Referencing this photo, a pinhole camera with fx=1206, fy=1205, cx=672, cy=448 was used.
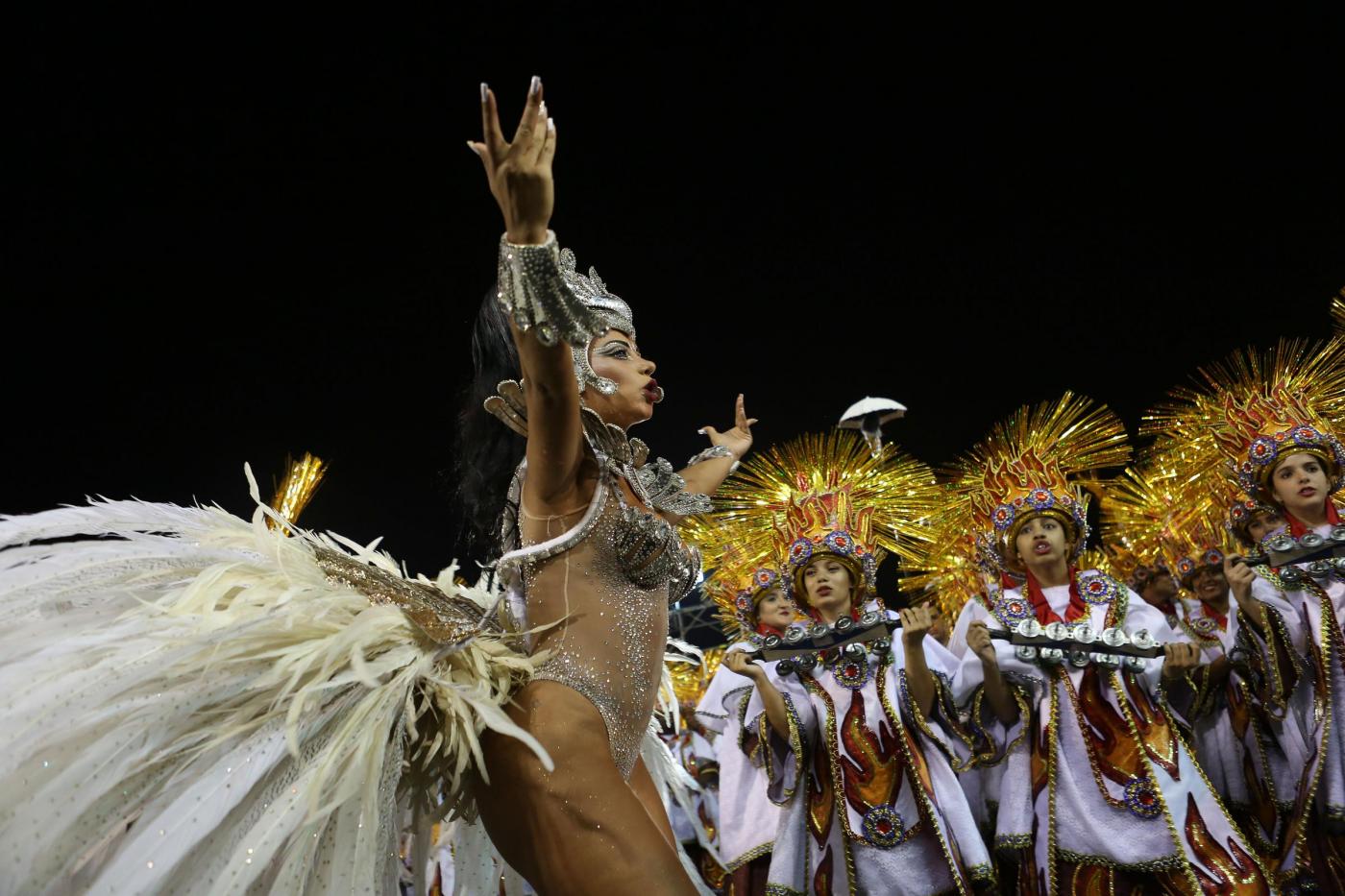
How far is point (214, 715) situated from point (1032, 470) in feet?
12.5

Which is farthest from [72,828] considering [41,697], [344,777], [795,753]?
[795,753]

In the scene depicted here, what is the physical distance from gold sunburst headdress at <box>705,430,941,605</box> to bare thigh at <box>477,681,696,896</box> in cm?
307

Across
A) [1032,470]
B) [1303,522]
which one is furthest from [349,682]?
[1303,522]

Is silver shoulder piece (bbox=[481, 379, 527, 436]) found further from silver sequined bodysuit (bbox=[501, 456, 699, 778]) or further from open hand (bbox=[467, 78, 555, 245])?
open hand (bbox=[467, 78, 555, 245])

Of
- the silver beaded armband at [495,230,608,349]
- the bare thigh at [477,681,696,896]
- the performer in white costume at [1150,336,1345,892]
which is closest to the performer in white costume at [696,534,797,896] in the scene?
the performer in white costume at [1150,336,1345,892]

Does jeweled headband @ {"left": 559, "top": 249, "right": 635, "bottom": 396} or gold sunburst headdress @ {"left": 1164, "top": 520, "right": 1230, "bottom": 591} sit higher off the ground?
gold sunburst headdress @ {"left": 1164, "top": 520, "right": 1230, "bottom": 591}

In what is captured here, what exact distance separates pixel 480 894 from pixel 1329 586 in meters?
3.37

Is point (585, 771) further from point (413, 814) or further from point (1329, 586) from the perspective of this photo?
point (1329, 586)

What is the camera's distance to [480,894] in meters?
2.61

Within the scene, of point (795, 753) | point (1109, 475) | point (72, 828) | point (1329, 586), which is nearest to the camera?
point (72, 828)

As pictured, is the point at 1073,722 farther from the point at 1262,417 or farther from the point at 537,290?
the point at 537,290

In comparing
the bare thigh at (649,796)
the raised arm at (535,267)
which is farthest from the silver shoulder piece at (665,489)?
the bare thigh at (649,796)

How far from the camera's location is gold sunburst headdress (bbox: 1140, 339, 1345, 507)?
4.64 metres

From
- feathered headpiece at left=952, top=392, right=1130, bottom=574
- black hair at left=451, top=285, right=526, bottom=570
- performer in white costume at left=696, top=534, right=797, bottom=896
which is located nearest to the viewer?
black hair at left=451, top=285, right=526, bottom=570
